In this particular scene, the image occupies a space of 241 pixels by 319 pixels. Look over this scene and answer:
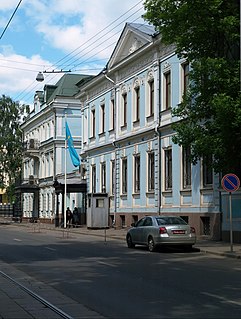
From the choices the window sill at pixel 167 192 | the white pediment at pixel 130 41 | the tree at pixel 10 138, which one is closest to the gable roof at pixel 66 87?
the tree at pixel 10 138

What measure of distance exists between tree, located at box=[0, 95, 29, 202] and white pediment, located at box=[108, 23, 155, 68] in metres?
26.0

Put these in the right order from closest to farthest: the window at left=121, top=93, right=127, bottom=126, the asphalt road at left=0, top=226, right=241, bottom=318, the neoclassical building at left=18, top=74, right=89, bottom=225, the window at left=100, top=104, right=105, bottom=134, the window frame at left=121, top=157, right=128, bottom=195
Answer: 1. the asphalt road at left=0, top=226, right=241, bottom=318
2. the window frame at left=121, top=157, right=128, bottom=195
3. the window at left=121, top=93, right=127, bottom=126
4. the window at left=100, top=104, right=105, bottom=134
5. the neoclassical building at left=18, top=74, right=89, bottom=225

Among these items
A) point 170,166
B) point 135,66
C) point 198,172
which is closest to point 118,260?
point 198,172

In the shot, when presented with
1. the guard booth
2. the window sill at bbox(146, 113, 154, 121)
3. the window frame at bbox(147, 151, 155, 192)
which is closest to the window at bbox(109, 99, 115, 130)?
the guard booth

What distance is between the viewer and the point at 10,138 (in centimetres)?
6481

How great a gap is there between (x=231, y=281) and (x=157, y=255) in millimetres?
7894

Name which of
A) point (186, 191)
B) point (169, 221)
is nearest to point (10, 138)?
point (186, 191)

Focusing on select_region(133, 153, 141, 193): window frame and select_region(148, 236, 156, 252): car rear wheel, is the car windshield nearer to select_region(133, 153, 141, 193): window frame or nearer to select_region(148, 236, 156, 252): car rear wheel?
select_region(148, 236, 156, 252): car rear wheel

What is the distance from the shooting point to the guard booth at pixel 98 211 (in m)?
41.5

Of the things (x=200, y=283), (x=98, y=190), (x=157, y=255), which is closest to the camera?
(x=200, y=283)

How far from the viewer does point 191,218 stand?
30875mm

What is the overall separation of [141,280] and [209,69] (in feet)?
33.5

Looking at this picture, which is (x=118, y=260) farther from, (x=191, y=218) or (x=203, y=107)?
(x=191, y=218)

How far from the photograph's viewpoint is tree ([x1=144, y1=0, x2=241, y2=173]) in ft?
68.8
